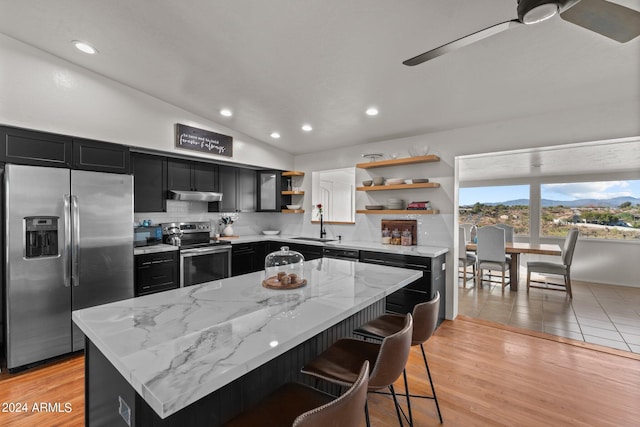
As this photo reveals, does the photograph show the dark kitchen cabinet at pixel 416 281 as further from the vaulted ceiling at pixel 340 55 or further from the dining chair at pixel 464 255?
the dining chair at pixel 464 255

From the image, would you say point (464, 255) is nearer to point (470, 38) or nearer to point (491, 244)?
point (491, 244)

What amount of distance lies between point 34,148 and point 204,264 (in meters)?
2.12

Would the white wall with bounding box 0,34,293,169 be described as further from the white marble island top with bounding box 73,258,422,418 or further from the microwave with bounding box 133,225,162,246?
the white marble island top with bounding box 73,258,422,418

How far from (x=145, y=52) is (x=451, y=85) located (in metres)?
2.80

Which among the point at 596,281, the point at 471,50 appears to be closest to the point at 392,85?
the point at 471,50

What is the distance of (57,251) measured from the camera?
2701mm

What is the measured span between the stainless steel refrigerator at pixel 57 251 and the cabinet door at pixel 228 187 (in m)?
1.53

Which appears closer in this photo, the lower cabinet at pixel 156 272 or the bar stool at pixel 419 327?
the bar stool at pixel 419 327

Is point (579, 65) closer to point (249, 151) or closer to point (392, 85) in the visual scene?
point (392, 85)

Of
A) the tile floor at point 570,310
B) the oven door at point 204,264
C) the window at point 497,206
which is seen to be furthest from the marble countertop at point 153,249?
the window at point 497,206

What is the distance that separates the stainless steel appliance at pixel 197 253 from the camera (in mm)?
3785

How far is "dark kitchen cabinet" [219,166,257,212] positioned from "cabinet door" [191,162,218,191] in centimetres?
10

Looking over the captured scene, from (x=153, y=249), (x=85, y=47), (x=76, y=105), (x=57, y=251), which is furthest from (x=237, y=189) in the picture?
(x=85, y=47)

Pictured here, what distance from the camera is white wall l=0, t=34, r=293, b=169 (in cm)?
250
